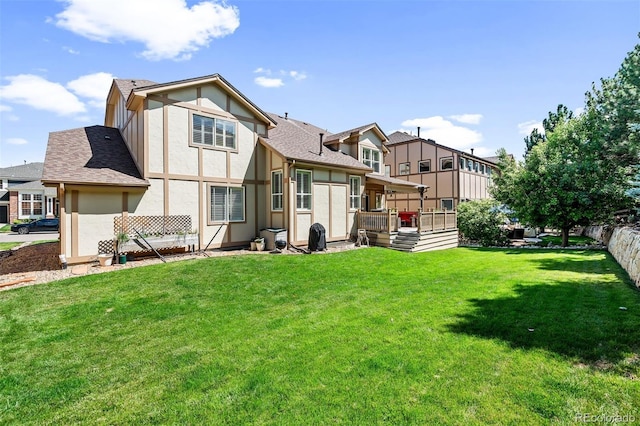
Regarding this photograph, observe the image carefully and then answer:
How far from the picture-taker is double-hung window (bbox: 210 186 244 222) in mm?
12867

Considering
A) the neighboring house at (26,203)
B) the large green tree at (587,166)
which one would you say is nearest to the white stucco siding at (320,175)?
the large green tree at (587,166)

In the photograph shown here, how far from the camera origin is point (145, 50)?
38.7ft

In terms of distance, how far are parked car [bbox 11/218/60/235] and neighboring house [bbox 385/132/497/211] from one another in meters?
29.5

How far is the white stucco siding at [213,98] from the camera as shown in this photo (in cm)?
1261

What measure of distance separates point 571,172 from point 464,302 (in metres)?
14.2

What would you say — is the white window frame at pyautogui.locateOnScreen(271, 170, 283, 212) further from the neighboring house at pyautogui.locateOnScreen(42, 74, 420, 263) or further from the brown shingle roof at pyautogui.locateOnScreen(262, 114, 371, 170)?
the brown shingle roof at pyautogui.locateOnScreen(262, 114, 371, 170)

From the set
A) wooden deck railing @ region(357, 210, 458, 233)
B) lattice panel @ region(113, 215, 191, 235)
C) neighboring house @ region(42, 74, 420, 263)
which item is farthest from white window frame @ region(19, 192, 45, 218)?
wooden deck railing @ region(357, 210, 458, 233)

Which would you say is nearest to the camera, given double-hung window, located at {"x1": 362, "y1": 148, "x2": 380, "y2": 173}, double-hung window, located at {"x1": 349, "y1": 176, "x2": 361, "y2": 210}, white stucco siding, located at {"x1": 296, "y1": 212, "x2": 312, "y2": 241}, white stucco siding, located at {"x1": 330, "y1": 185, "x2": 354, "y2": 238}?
white stucco siding, located at {"x1": 296, "y1": 212, "x2": 312, "y2": 241}

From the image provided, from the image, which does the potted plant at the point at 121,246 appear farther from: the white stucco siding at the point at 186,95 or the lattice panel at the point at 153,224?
the white stucco siding at the point at 186,95

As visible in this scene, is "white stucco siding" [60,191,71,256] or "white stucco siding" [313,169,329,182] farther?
"white stucco siding" [313,169,329,182]

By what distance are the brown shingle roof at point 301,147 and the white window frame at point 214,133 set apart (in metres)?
1.48

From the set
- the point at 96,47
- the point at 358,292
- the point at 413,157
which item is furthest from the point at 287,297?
the point at 413,157

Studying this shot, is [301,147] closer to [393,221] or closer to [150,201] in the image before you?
[393,221]

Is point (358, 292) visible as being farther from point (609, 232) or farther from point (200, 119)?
point (609, 232)
